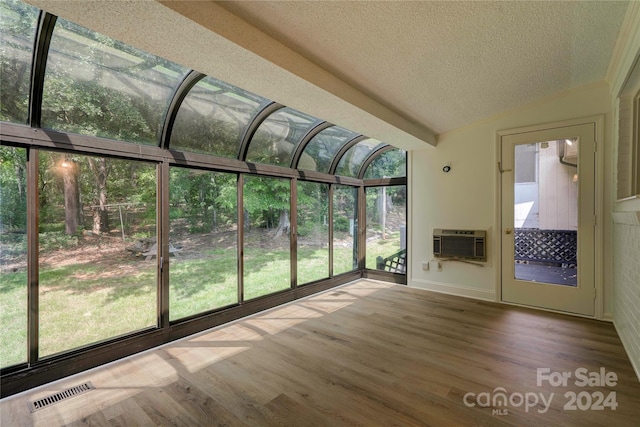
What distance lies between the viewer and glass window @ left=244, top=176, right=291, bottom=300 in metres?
3.84

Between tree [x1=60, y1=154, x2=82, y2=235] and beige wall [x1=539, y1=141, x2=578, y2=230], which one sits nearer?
tree [x1=60, y1=154, x2=82, y2=235]

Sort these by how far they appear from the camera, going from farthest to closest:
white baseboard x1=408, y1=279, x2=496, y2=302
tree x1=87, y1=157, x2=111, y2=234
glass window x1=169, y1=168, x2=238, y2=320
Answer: white baseboard x1=408, y1=279, x2=496, y2=302, glass window x1=169, y1=168, x2=238, y2=320, tree x1=87, y1=157, x2=111, y2=234

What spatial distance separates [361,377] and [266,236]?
2.33 metres

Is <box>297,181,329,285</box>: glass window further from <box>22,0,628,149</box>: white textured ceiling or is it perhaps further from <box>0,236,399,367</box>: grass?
<box>22,0,628,149</box>: white textured ceiling

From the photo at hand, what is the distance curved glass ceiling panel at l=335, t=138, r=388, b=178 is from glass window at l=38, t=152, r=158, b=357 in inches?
126

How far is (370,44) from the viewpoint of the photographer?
2285mm

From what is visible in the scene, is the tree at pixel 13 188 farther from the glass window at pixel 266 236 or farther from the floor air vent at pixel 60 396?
the glass window at pixel 266 236

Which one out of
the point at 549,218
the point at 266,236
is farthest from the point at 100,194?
the point at 549,218

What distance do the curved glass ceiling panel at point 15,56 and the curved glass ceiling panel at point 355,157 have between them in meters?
3.99

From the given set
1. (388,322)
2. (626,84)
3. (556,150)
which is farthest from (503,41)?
(388,322)

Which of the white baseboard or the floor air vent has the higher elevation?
the white baseboard

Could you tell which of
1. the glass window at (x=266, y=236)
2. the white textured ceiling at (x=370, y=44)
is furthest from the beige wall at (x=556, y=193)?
the glass window at (x=266, y=236)

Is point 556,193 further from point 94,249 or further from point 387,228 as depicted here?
point 94,249

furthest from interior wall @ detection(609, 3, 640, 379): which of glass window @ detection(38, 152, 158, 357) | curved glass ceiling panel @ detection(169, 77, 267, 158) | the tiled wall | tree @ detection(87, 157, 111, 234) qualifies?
tree @ detection(87, 157, 111, 234)
